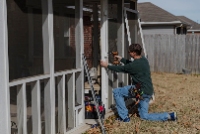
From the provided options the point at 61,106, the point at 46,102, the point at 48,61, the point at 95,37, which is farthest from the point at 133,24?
the point at 46,102

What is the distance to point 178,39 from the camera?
53.1 feet

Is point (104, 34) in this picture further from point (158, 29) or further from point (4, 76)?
point (158, 29)

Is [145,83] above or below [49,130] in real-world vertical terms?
above

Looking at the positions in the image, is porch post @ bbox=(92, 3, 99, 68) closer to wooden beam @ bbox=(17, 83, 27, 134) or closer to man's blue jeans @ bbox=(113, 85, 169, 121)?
man's blue jeans @ bbox=(113, 85, 169, 121)

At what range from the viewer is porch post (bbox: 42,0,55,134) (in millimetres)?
4770

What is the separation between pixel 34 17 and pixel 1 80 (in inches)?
42.2

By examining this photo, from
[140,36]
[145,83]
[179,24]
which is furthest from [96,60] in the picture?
[179,24]

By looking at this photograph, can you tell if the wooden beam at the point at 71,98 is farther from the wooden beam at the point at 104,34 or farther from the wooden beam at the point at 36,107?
the wooden beam at the point at 104,34

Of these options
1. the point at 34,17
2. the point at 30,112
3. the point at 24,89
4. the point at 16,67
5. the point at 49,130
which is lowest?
the point at 49,130

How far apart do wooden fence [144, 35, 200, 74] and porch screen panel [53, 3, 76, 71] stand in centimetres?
1115

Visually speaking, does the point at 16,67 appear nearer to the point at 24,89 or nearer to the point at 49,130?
the point at 24,89

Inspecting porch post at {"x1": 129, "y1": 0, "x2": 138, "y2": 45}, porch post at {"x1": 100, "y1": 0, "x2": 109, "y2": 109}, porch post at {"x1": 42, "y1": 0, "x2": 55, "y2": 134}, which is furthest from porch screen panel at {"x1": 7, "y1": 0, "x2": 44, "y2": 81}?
porch post at {"x1": 129, "y1": 0, "x2": 138, "y2": 45}

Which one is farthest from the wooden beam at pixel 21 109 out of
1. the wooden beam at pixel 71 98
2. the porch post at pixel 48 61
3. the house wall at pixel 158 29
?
the house wall at pixel 158 29

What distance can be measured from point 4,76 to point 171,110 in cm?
485
